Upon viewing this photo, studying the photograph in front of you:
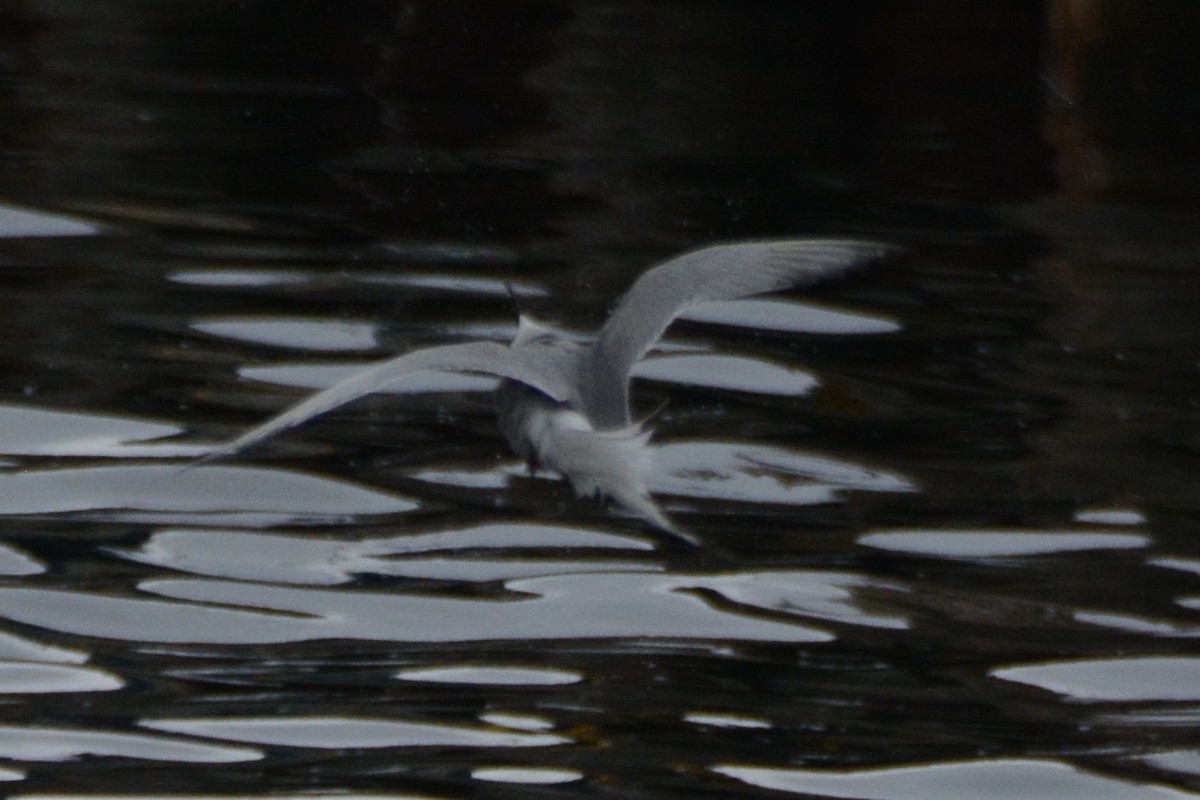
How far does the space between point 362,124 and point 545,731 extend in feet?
16.8

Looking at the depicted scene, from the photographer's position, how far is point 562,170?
8102mm

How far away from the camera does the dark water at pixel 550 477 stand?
12.9 feet

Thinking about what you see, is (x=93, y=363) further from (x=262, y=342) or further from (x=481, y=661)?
(x=481, y=661)

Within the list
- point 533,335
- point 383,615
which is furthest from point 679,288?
point 383,615

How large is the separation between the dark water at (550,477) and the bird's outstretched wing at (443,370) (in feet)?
1.55

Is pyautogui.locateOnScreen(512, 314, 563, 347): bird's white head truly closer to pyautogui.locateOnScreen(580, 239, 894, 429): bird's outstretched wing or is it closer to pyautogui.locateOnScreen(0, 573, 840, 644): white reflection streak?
pyautogui.locateOnScreen(580, 239, 894, 429): bird's outstretched wing

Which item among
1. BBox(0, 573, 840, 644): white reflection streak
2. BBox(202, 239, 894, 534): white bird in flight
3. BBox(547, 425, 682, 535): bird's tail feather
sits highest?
BBox(202, 239, 894, 534): white bird in flight

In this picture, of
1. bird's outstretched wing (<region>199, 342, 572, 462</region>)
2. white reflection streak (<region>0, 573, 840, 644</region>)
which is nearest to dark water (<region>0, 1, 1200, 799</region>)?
white reflection streak (<region>0, 573, 840, 644</region>)

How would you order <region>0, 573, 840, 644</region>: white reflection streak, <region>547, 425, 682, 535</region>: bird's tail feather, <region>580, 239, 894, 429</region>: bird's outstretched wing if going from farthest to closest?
<region>580, 239, 894, 429</region>: bird's outstretched wing, <region>0, 573, 840, 644</region>: white reflection streak, <region>547, 425, 682, 535</region>: bird's tail feather

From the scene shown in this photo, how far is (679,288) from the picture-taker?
4.98 meters

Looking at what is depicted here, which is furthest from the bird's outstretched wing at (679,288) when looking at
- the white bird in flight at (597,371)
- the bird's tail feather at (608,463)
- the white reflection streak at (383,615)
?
the white reflection streak at (383,615)

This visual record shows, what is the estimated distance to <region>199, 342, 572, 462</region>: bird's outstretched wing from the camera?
13.0ft

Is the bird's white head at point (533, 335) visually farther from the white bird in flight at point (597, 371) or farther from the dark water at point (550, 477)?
the dark water at point (550, 477)

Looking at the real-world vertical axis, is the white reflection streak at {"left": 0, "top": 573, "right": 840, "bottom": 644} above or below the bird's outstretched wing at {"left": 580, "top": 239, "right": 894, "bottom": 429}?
below
